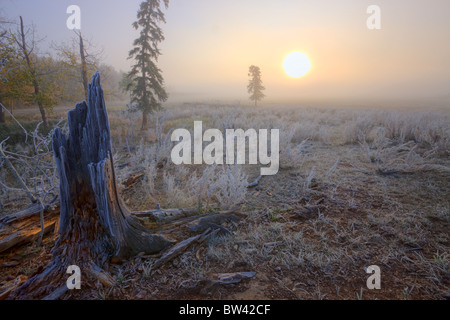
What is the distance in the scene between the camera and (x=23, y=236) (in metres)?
3.05

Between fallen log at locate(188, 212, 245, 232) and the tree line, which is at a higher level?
the tree line

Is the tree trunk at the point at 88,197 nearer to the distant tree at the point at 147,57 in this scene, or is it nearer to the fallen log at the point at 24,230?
the fallen log at the point at 24,230

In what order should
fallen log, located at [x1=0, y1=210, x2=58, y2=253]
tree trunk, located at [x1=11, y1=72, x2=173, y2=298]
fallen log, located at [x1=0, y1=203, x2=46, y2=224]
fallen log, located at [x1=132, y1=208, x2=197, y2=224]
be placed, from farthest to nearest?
fallen log, located at [x1=132, y1=208, x2=197, y2=224] < fallen log, located at [x1=0, y1=203, x2=46, y2=224] < fallen log, located at [x1=0, y1=210, x2=58, y2=253] < tree trunk, located at [x1=11, y1=72, x2=173, y2=298]

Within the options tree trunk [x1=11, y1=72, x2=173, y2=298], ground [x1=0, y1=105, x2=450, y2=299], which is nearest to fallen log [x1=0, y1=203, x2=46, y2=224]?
ground [x1=0, y1=105, x2=450, y2=299]

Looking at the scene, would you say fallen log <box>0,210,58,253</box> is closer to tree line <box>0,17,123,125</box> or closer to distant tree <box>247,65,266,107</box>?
tree line <box>0,17,123,125</box>

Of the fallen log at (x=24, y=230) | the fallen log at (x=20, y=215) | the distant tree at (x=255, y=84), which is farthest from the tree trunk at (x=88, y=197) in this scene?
the distant tree at (x=255, y=84)

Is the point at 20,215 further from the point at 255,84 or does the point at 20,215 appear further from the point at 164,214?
the point at 255,84

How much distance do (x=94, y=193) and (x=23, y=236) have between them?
152 cm

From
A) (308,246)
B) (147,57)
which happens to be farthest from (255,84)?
(308,246)

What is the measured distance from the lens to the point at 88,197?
2658 mm

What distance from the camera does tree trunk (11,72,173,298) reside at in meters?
2.46

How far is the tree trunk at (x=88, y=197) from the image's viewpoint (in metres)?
2.46
